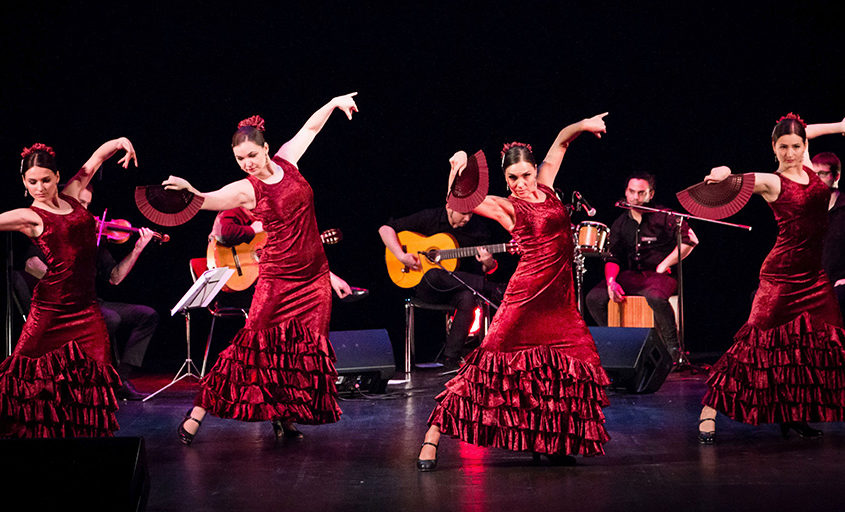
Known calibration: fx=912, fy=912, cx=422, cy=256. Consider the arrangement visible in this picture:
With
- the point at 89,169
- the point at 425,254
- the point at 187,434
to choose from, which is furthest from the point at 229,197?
the point at 425,254

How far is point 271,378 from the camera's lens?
4.46 meters

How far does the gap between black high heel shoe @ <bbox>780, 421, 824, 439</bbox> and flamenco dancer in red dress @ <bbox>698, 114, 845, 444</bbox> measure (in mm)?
104

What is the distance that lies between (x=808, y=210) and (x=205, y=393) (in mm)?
3050

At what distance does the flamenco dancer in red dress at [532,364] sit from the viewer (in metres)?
3.79

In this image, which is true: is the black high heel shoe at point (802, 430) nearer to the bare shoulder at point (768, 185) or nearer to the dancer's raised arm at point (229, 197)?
the bare shoulder at point (768, 185)

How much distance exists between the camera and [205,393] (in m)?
4.53

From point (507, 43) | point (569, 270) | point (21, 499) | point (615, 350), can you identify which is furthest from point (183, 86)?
point (21, 499)

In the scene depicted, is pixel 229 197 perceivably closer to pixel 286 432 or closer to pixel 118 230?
pixel 286 432

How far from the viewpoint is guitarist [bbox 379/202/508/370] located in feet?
23.8

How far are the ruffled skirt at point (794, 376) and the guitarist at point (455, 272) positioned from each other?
10.1 feet

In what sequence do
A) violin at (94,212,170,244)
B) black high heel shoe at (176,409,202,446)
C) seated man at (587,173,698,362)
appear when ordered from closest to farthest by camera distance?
black high heel shoe at (176,409,202,446) → violin at (94,212,170,244) → seated man at (587,173,698,362)

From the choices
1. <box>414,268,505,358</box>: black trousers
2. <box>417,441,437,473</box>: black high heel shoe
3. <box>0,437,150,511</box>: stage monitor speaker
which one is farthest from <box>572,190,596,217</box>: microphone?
<box>0,437,150,511</box>: stage monitor speaker

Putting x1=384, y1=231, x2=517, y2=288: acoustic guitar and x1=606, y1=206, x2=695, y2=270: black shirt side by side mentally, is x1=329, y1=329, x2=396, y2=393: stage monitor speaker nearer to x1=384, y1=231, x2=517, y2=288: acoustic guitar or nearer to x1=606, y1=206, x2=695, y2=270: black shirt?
x1=384, y1=231, x2=517, y2=288: acoustic guitar

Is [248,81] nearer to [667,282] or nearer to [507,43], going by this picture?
[507,43]
